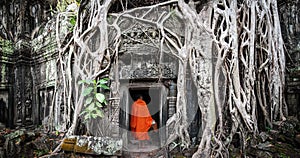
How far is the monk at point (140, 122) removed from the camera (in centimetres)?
513

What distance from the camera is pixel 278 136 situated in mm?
3340

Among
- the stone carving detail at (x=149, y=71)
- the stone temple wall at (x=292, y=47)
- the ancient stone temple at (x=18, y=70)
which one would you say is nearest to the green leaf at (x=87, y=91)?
the stone carving detail at (x=149, y=71)

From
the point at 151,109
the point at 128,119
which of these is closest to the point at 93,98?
the point at 128,119

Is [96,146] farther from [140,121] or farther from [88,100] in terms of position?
[140,121]

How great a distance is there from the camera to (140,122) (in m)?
5.27

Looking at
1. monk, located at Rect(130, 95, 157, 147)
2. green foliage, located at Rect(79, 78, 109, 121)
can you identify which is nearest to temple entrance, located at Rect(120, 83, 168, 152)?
monk, located at Rect(130, 95, 157, 147)

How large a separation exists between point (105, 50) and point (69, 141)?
1.72 metres

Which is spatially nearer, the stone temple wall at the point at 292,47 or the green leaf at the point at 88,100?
the green leaf at the point at 88,100

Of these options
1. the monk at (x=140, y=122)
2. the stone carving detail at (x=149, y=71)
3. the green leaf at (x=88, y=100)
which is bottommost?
the monk at (x=140, y=122)

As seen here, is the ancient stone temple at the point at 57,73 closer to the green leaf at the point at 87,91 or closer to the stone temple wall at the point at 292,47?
the green leaf at the point at 87,91

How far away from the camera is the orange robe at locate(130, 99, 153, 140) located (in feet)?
16.9

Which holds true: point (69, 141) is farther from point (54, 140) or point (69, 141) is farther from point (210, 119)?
point (210, 119)

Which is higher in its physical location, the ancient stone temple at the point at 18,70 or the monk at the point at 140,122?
the ancient stone temple at the point at 18,70

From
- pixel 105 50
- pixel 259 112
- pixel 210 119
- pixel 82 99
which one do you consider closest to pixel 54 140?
pixel 82 99
